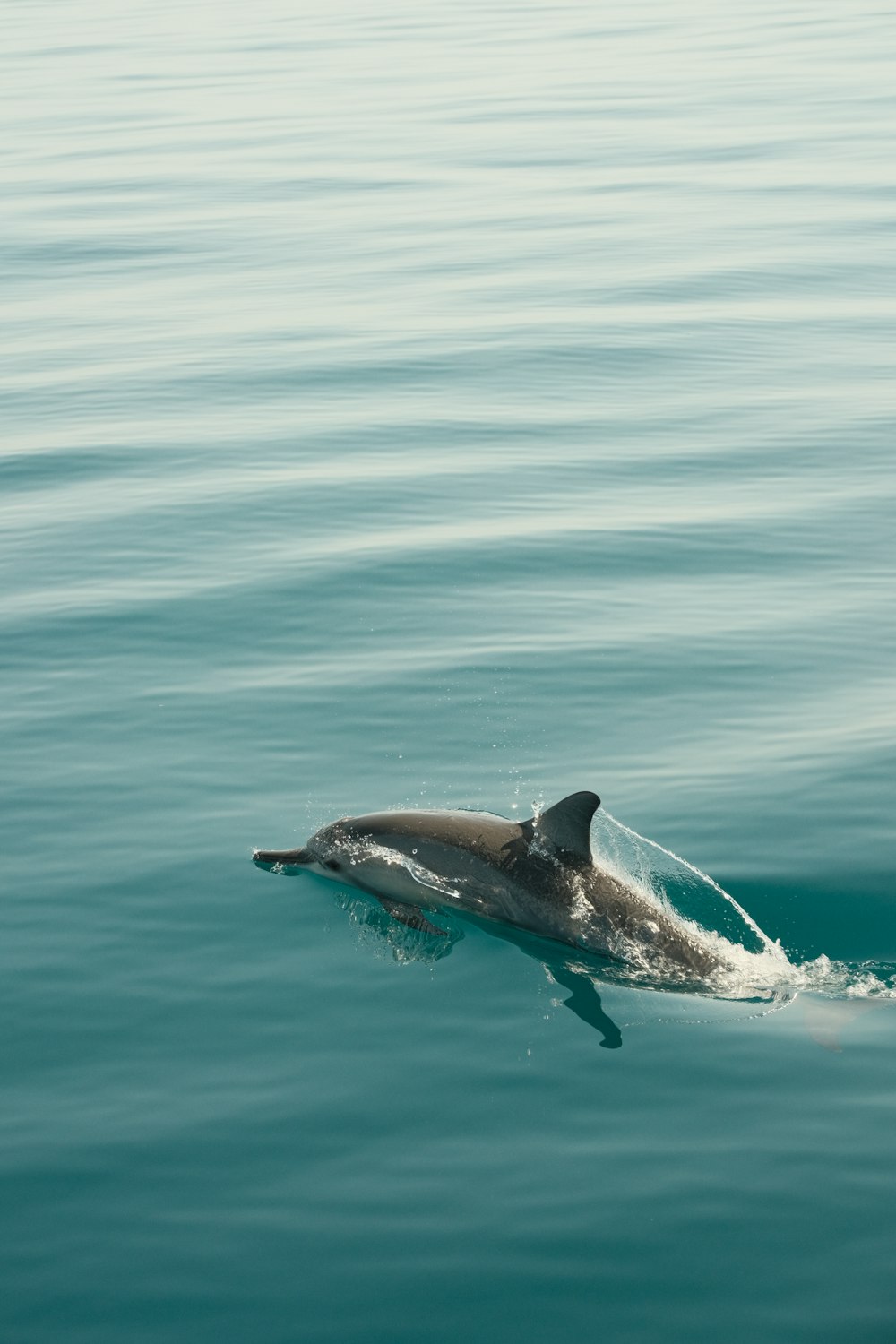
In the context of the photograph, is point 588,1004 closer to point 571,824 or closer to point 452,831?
point 571,824

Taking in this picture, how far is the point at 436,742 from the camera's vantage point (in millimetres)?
14141

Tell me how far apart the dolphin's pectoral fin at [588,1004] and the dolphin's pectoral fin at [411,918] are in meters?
0.91

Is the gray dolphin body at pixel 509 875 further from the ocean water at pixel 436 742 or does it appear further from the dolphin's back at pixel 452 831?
the ocean water at pixel 436 742

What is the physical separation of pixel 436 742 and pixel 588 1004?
400 cm

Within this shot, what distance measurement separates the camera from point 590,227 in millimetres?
36062

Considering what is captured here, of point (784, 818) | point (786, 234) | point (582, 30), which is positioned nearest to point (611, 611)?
point (784, 818)

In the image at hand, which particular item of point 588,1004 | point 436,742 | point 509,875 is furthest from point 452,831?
point 436,742

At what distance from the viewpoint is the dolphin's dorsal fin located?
1095 cm

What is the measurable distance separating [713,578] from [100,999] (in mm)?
9093

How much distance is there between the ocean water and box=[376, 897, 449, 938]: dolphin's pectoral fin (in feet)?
0.53

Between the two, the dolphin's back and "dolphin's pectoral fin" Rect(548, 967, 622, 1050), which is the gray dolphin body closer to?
the dolphin's back

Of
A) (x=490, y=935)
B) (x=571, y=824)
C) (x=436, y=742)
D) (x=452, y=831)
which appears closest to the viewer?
(x=571, y=824)

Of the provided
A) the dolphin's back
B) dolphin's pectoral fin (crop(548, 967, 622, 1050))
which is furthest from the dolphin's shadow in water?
the dolphin's back

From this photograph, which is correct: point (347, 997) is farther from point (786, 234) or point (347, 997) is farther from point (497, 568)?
point (786, 234)
